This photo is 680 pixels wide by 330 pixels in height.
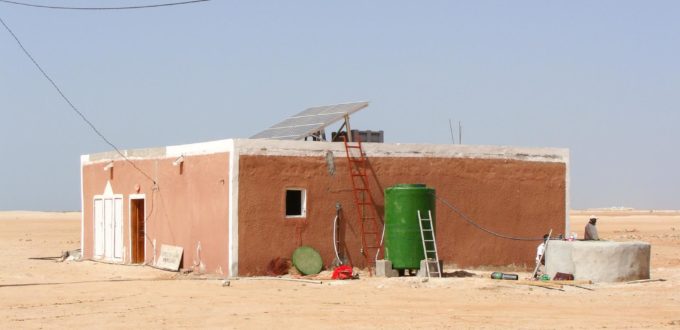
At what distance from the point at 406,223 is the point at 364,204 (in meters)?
2.26

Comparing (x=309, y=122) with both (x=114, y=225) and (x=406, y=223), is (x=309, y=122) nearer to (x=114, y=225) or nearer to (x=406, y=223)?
(x=406, y=223)

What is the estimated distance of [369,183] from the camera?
1083 inches

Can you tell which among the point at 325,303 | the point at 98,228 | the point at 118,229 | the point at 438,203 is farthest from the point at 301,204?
the point at 98,228

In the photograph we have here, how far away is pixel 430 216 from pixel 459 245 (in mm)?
3431

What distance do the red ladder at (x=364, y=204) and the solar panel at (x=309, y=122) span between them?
1.33 m

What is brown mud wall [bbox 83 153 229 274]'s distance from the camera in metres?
26.3

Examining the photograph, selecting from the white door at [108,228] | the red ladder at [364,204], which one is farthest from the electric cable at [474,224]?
the white door at [108,228]

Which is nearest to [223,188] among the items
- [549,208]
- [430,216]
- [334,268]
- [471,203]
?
[334,268]

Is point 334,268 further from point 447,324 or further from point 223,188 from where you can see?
point 447,324

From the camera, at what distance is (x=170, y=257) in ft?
93.5

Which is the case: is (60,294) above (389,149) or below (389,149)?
below

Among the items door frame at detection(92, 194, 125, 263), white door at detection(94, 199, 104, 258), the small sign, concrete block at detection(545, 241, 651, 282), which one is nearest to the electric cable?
concrete block at detection(545, 241, 651, 282)

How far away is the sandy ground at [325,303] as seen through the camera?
17.4 meters

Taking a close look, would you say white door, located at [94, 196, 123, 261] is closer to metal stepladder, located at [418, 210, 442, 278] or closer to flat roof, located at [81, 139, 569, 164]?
flat roof, located at [81, 139, 569, 164]
